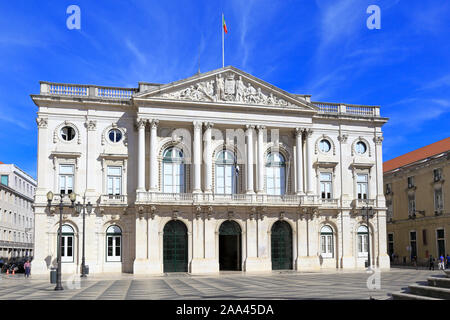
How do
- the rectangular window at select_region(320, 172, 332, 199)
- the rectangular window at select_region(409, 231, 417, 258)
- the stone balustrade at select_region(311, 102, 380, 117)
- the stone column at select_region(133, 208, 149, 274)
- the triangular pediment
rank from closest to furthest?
the stone column at select_region(133, 208, 149, 274) → the triangular pediment → the rectangular window at select_region(320, 172, 332, 199) → the stone balustrade at select_region(311, 102, 380, 117) → the rectangular window at select_region(409, 231, 417, 258)

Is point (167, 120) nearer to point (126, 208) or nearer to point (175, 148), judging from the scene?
point (175, 148)

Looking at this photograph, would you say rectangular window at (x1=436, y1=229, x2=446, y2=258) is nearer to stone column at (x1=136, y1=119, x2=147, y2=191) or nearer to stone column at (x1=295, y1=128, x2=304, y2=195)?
stone column at (x1=295, y1=128, x2=304, y2=195)

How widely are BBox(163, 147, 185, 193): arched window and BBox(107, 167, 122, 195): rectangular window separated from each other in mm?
3510

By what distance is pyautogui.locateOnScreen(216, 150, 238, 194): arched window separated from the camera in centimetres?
4134

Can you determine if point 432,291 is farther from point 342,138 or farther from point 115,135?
point 342,138

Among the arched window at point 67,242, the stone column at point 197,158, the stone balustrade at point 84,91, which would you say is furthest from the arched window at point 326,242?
the arched window at point 67,242

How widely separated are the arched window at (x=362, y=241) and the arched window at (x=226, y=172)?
39.4 ft

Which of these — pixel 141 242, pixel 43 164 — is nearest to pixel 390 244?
pixel 141 242

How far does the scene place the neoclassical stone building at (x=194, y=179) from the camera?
125 ft

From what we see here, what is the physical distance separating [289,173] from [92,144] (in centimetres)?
1633

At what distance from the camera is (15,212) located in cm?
7106

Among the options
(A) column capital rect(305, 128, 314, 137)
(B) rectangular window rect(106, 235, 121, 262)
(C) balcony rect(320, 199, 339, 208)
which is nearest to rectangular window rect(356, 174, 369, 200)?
(C) balcony rect(320, 199, 339, 208)

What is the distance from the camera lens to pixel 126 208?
38.9m
